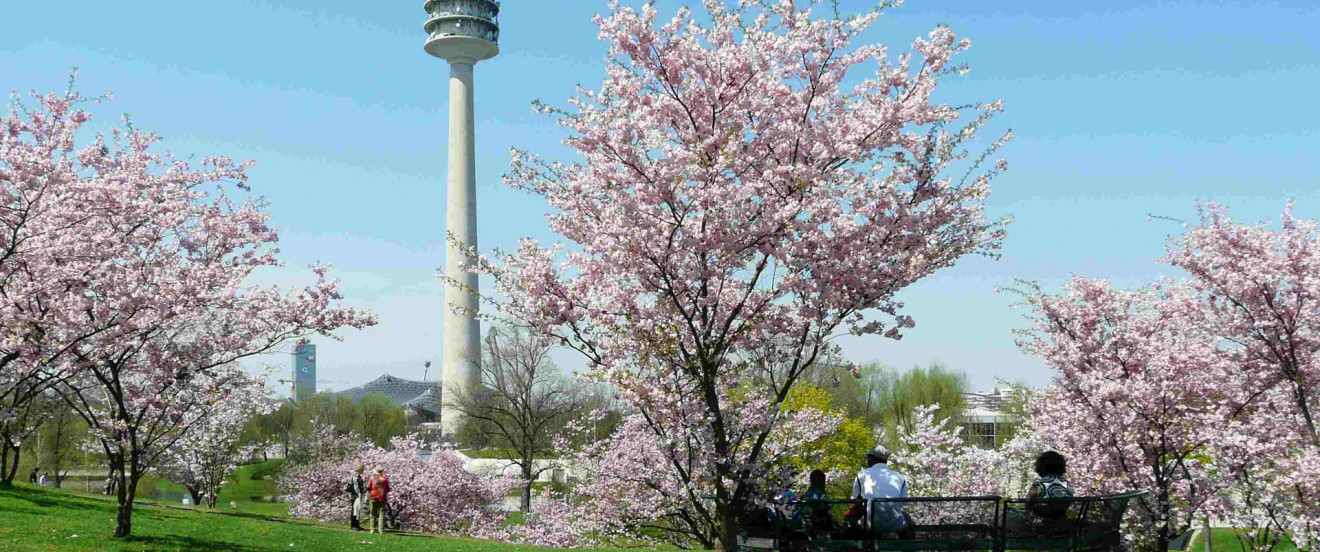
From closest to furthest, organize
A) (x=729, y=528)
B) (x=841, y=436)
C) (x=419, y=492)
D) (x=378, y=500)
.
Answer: (x=729, y=528) → (x=378, y=500) → (x=419, y=492) → (x=841, y=436)

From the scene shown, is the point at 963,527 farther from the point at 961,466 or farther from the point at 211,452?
the point at 211,452

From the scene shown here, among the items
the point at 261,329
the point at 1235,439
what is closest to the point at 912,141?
the point at 1235,439

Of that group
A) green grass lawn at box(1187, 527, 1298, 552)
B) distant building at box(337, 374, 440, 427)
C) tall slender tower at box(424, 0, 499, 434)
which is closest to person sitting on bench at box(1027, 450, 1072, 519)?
green grass lawn at box(1187, 527, 1298, 552)

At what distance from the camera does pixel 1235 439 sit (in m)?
14.4

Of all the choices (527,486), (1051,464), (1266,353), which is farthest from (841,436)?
(1051,464)

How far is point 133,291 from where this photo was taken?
1318 cm

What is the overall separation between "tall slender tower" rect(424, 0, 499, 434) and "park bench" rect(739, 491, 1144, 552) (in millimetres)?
67663

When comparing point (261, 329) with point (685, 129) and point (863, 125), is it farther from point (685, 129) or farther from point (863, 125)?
point (863, 125)

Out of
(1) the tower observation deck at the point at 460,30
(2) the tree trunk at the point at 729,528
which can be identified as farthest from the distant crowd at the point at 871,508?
(1) the tower observation deck at the point at 460,30

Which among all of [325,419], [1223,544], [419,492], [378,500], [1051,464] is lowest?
[1223,544]

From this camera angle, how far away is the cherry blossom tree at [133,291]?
11.8 metres

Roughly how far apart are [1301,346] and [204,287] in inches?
598

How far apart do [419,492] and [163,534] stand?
15.8 metres

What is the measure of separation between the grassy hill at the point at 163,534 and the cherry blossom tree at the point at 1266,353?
1171cm
